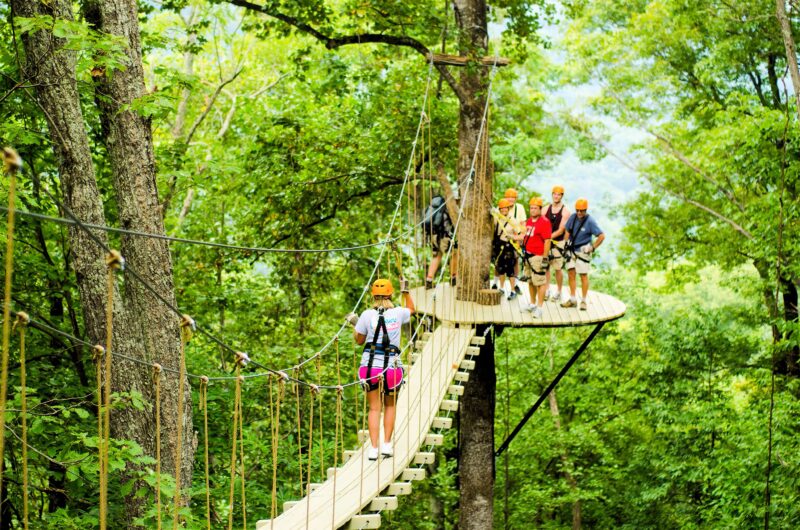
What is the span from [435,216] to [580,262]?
1455 mm

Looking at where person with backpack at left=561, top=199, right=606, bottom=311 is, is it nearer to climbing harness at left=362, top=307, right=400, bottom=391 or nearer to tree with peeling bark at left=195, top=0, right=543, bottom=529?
tree with peeling bark at left=195, top=0, right=543, bottom=529

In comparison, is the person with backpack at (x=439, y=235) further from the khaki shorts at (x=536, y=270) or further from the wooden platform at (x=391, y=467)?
the wooden platform at (x=391, y=467)

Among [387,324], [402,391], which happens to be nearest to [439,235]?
[402,391]

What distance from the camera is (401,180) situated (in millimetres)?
8984

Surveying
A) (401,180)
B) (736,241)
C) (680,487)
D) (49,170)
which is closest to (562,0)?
(401,180)

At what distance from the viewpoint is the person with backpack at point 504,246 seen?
722 cm

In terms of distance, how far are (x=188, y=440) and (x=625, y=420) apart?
865 cm

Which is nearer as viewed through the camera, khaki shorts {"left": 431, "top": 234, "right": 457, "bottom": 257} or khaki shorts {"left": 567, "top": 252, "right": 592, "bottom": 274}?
khaki shorts {"left": 567, "top": 252, "right": 592, "bottom": 274}

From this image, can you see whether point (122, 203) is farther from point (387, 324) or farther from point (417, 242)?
point (417, 242)

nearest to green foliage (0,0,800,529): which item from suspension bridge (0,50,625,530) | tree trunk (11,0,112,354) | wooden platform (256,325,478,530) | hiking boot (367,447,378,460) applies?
tree trunk (11,0,112,354)

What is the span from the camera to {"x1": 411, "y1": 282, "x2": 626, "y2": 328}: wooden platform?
269 inches

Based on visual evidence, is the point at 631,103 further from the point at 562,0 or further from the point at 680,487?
the point at 680,487

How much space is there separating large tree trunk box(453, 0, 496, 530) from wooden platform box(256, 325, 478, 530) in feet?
3.40

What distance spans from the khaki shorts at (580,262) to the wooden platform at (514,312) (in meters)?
0.38
